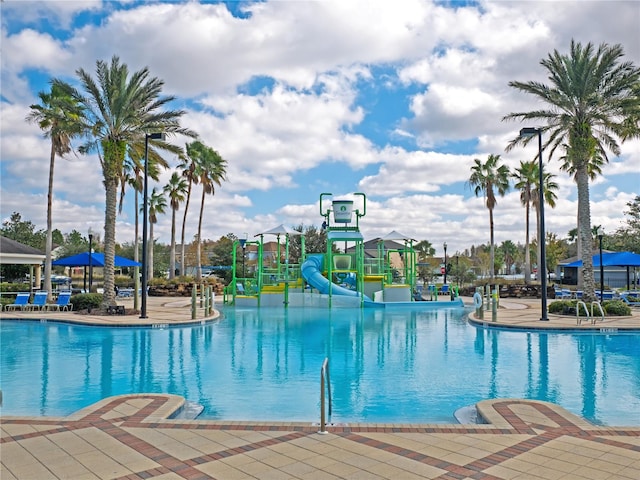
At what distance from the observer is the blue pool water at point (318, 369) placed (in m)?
7.71

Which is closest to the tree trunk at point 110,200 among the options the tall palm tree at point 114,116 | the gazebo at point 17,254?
the tall palm tree at point 114,116

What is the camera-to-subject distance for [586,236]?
782 inches

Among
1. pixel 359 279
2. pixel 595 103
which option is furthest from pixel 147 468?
pixel 359 279

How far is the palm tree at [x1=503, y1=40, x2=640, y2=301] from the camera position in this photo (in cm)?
1906

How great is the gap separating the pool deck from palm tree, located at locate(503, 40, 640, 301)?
15.6m

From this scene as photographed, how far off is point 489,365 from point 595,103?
13.1 meters

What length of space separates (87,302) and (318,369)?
1371 centimetres

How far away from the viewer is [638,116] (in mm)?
19016

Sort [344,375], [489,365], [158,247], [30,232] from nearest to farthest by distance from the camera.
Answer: [344,375], [489,365], [30,232], [158,247]

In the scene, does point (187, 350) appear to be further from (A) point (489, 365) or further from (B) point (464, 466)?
(B) point (464, 466)

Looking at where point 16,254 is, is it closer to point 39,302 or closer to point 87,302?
point 39,302

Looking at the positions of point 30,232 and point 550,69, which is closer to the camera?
point 550,69

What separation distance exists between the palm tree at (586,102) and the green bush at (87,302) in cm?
1746

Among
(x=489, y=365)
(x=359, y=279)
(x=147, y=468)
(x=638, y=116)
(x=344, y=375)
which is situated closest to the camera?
(x=147, y=468)
